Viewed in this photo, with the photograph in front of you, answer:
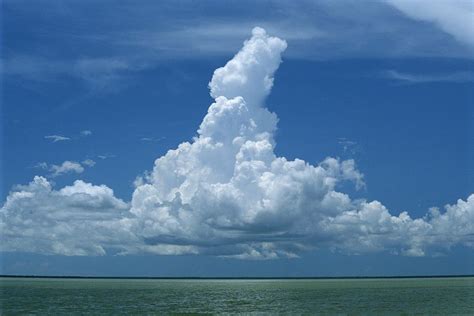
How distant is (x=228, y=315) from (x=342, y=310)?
72.2 ft

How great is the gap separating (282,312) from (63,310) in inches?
1516

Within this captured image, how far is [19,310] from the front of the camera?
102000 millimetres

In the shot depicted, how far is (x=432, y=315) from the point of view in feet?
304

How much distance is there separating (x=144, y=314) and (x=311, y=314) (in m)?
26.5

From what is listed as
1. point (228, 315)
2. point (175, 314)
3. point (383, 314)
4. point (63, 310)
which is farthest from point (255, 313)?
point (63, 310)

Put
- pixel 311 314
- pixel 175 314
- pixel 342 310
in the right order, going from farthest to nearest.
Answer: pixel 342 310, pixel 311 314, pixel 175 314

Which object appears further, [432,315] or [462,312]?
[462,312]

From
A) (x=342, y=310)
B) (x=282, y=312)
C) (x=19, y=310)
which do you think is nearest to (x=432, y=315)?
(x=342, y=310)

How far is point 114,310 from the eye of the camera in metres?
104

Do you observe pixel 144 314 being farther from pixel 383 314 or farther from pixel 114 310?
pixel 383 314

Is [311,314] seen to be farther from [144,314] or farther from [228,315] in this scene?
[144,314]

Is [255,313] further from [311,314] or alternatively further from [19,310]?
[19,310]

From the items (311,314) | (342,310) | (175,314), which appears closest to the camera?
(175,314)

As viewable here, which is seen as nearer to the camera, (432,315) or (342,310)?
(432,315)
